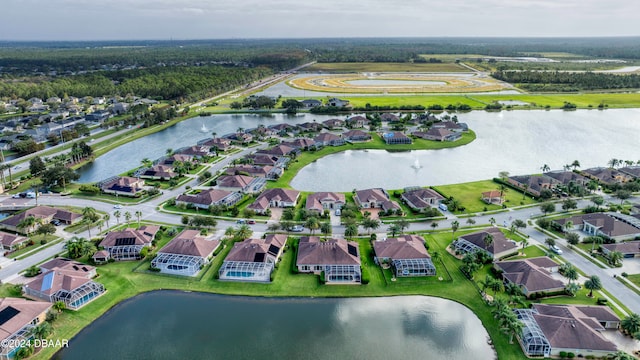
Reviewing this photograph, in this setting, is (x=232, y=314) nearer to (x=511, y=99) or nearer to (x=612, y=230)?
(x=612, y=230)

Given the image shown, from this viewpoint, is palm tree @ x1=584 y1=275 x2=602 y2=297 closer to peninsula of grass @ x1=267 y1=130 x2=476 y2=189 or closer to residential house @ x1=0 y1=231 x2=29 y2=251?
peninsula of grass @ x1=267 y1=130 x2=476 y2=189

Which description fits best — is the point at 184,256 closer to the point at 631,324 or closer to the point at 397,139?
the point at 631,324

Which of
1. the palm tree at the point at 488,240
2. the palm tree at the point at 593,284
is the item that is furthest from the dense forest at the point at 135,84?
the palm tree at the point at 593,284

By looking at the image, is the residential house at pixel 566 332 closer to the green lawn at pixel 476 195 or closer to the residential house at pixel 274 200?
the green lawn at pixel 476 195

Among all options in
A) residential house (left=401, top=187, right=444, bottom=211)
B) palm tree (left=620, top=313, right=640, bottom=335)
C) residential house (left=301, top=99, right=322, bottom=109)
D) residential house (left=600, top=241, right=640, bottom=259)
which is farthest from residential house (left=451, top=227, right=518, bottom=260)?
residential house (left=301, top=99, right=322, bottom=109)

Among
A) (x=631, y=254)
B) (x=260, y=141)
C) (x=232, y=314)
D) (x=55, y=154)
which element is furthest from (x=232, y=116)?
(x=631, y=254)

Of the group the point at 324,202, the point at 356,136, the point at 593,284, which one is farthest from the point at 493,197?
the point at 356,136

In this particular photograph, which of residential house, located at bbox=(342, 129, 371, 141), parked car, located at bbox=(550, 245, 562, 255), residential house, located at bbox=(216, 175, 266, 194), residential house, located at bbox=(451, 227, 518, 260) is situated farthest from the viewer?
residential house, located at bbox=(342, 129, 371, 141)
